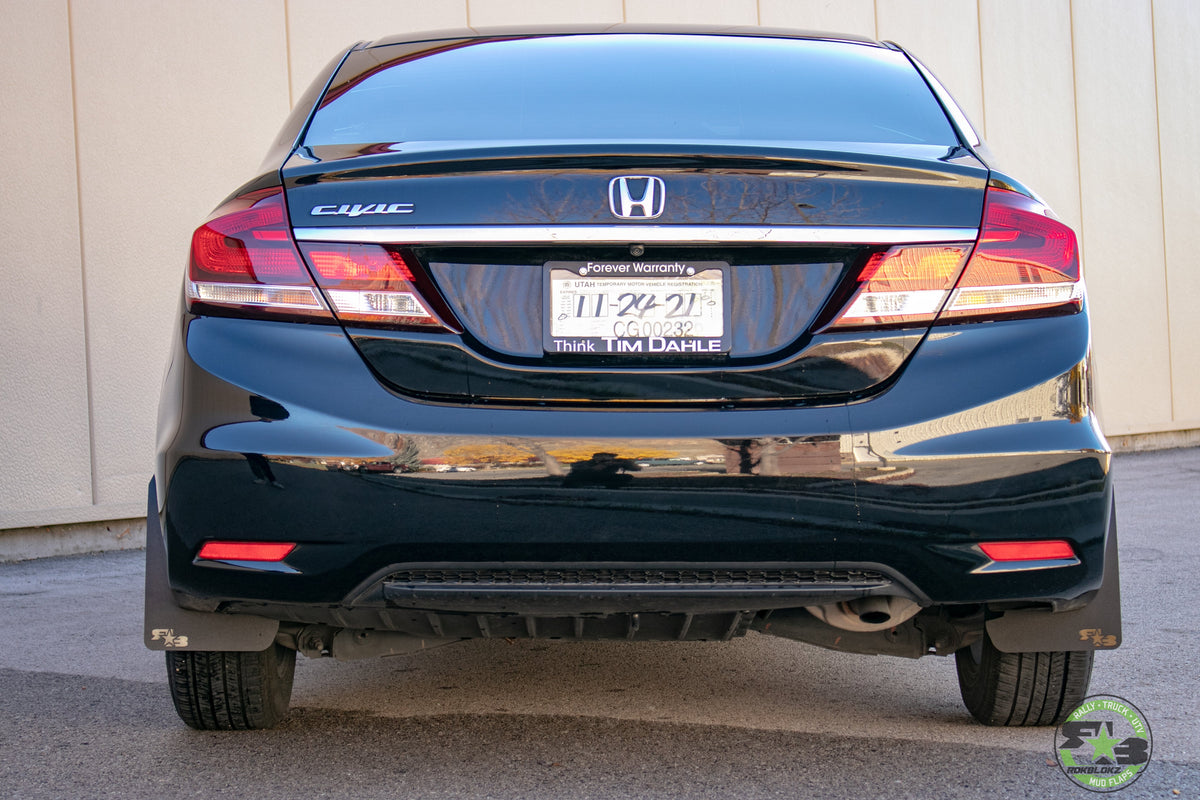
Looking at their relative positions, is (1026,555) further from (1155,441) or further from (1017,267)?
(1155,441)

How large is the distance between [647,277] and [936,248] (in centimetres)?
54

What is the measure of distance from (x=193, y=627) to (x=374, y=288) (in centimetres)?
87

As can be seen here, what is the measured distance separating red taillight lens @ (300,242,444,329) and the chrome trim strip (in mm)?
31

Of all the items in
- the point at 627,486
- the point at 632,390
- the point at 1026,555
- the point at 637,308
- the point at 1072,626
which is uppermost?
the point at 637,308

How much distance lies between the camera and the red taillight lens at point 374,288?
206 centimetres

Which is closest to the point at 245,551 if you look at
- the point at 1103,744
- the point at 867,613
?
the point at 867,613

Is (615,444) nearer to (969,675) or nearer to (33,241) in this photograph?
(969,675)

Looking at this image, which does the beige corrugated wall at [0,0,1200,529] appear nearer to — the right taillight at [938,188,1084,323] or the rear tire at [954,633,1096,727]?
the rear tire at [954,633,1096,727]

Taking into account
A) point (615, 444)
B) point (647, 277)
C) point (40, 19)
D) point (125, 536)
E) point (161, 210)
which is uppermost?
point (40, 19)

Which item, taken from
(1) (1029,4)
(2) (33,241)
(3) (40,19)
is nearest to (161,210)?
(2) (33,241)

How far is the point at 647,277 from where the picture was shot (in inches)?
81.2

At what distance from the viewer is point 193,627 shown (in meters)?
2.38

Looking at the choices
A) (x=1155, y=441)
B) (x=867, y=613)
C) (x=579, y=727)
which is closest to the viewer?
(x=867, y=613)

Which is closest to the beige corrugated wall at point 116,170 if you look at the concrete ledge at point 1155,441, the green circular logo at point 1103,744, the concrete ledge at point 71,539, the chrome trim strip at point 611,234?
the concrete ledge at point 71,539
